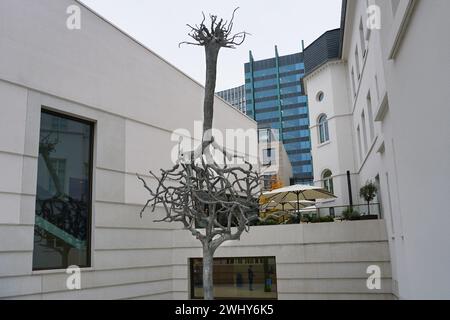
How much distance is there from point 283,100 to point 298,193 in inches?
3667

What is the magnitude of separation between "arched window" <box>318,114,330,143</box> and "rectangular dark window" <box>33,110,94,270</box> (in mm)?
17182

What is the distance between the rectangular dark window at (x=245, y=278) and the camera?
12719mm

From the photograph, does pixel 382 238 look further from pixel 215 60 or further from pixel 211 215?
pixel 215 60

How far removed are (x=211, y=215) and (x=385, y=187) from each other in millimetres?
4852

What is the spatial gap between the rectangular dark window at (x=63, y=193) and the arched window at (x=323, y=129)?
1718 cm

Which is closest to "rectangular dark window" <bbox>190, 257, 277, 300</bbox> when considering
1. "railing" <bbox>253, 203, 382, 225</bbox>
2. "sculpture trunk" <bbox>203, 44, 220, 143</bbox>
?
"railing" <bbox>253, 203, 382, 225</bbox>

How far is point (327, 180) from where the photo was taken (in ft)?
80.8

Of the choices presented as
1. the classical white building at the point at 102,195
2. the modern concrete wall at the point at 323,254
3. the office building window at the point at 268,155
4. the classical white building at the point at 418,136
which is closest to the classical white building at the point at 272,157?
the office building window at the point at 268,155

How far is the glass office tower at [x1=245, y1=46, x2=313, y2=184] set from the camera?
335ft

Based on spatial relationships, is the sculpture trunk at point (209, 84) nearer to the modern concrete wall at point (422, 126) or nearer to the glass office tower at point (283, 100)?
the modern concrete wall at point (422, 126)

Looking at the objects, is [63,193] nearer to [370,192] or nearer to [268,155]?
[370,192]

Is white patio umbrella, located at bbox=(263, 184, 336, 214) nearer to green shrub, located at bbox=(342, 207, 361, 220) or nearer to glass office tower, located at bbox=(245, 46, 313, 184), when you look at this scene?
green shrub, located at bbox=(342, 207, 361, 220)

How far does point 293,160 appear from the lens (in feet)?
333

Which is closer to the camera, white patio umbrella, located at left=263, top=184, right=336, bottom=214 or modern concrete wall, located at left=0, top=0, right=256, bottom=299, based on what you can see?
modern concrete wall, located at left=0, top=0, right=256, bottom=299
